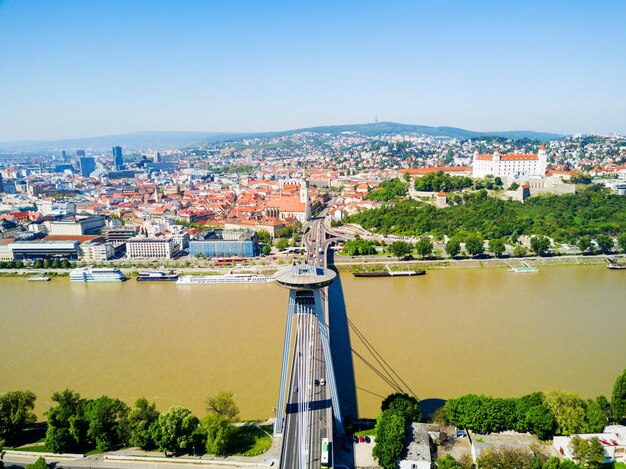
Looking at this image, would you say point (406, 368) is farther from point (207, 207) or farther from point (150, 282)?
point (207, 207)

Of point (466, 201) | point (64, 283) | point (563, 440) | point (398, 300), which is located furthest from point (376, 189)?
point (563, 440)

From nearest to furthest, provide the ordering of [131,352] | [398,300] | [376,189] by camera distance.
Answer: [131,352]
[398,300]
[376,189]

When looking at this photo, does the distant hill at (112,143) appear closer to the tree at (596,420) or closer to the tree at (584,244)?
the tree at (584,244)

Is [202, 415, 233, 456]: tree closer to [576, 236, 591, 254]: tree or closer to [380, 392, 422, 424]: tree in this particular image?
[380, 392, 422, 424]: tree

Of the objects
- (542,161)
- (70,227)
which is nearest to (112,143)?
(70,227)

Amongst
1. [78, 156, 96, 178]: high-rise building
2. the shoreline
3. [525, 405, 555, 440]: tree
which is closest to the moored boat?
the shoreline

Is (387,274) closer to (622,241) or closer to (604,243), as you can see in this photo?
(604,243)

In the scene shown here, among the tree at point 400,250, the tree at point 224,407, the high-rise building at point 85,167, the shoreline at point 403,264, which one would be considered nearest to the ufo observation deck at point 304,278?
the tree at point 224,407
